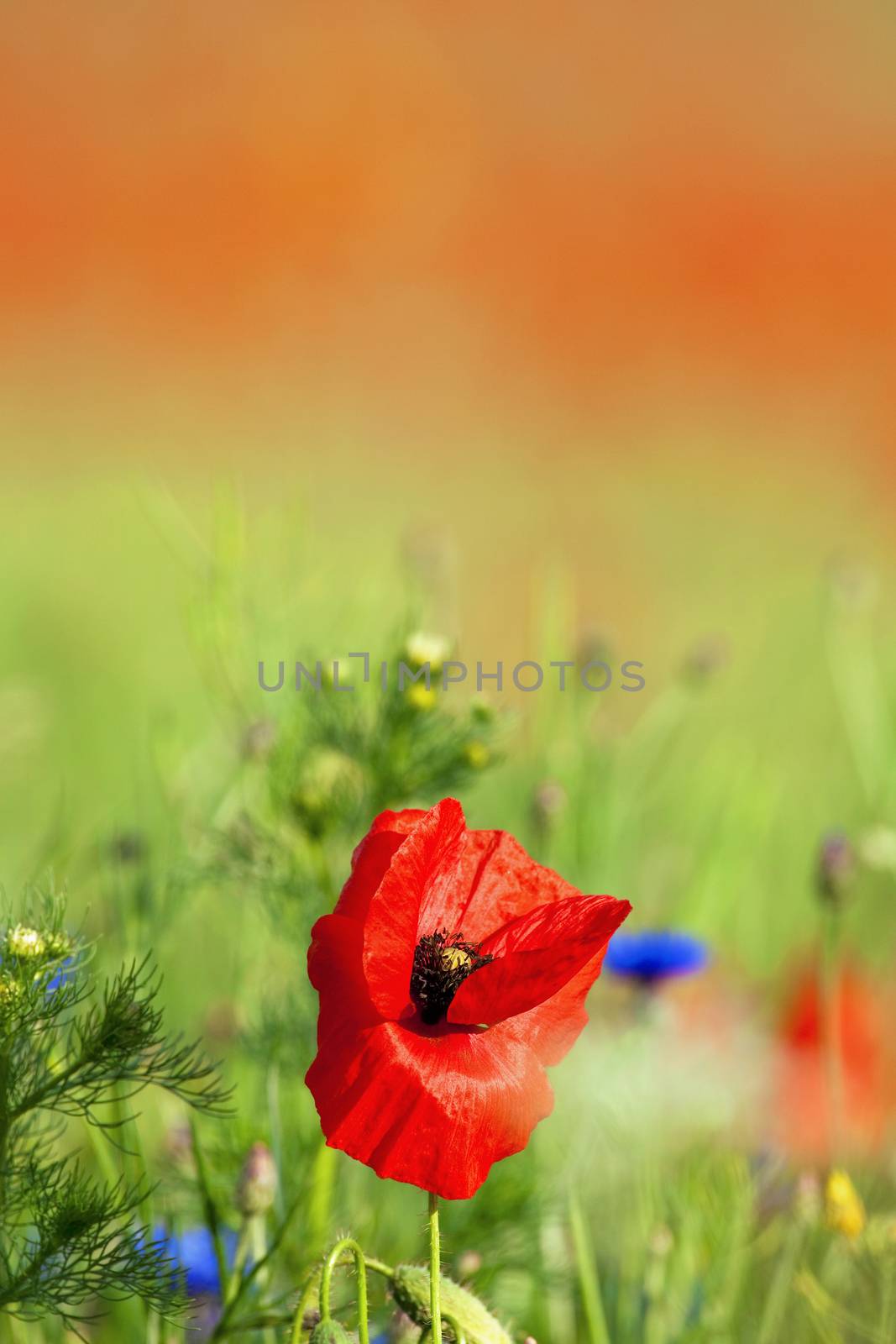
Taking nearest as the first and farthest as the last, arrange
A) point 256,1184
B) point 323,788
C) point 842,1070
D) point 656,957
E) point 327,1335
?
point 327,1335, point 256,1184, point 323,788, point 656,957, point 842,1070

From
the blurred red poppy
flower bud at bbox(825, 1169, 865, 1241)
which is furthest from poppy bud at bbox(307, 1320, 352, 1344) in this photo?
the blurred red poppy

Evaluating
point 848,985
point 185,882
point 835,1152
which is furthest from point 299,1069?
point 848,985

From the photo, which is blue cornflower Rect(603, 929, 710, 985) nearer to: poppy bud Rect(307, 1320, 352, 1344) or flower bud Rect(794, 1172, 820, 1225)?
flower bud Rect(794, 1172, 820, 1225)

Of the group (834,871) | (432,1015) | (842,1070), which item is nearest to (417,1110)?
(432,1015)

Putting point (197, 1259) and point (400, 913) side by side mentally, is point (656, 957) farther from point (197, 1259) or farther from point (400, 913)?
point (400, 913)

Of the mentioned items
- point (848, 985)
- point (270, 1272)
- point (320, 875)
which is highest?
point (320, 875)

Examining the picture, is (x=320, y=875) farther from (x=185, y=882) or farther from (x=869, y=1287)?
(x=869, y=1287)

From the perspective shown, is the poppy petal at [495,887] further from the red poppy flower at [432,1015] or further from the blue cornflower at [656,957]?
the blue cornflower at [656,957]
